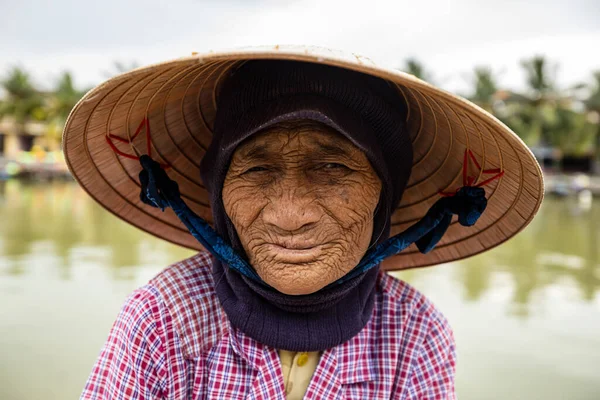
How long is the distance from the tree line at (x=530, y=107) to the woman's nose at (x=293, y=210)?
27837mm

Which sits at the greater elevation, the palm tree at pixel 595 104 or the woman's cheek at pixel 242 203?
the palm tree at pixel 595 104

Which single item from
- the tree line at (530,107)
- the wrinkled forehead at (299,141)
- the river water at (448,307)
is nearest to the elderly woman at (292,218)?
the wrinkled forehead at (299,141)

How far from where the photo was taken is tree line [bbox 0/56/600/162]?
2842cm

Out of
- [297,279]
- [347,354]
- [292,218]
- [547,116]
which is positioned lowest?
[347,354]

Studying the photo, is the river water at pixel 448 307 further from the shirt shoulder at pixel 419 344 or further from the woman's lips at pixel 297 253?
the woman's lips at pixel 297 253

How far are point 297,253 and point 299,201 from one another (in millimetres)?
89

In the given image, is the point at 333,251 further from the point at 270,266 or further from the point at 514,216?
the point at 514,216

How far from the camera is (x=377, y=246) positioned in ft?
3.44

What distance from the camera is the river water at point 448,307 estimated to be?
10.4 feet

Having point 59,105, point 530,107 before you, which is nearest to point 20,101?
point 59,105

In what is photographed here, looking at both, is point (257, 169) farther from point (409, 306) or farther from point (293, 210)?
point (409, 306)

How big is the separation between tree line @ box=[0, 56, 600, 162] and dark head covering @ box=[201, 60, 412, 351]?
27.7 m

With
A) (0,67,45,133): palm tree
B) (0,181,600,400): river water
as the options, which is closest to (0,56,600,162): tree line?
(0,67,45,133): palm tree

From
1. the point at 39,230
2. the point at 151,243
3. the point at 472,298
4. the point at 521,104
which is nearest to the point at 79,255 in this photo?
the point at 151,243
